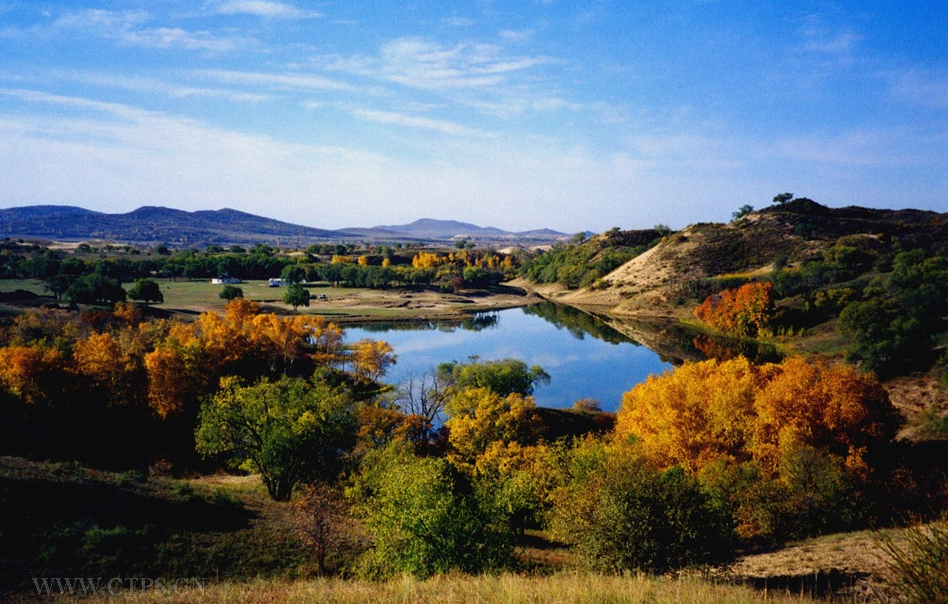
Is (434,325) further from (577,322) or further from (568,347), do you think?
(568,347)

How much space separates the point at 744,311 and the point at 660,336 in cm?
1281

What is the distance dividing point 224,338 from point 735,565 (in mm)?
46404

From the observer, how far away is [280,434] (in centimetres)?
2595

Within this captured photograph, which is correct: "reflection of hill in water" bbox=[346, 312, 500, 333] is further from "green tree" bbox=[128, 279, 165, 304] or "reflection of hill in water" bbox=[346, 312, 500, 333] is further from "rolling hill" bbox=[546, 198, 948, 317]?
"green tree" bbox=[128, 279, 165, 304]

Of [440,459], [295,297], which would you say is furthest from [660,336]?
[440,459]

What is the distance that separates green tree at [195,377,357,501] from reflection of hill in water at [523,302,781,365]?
46586mm

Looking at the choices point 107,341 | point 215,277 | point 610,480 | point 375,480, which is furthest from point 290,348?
point 215,277

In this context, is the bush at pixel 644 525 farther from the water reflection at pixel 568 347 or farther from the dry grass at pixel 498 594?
the water reflection at pixel 568 347

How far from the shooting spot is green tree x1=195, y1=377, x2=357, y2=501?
26.2 metres

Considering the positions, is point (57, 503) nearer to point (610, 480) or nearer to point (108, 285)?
point (610, 480)

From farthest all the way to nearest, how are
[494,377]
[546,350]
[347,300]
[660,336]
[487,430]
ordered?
[347,300] < [660,336] < [546,350] < [494,377] < [487,430]

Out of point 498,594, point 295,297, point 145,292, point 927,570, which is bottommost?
point 145,292

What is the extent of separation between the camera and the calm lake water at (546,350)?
57.2m

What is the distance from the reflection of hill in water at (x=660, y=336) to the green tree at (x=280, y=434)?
4659 centimetres
